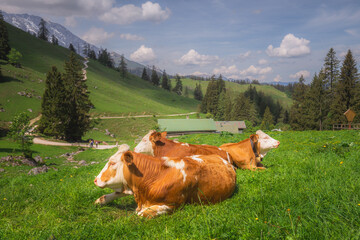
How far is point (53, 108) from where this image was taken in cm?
4478

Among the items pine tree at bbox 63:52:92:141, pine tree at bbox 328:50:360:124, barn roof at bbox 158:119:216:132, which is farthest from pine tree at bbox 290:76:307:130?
pine tree at bbox 63:52:92:141

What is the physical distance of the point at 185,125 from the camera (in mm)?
65875

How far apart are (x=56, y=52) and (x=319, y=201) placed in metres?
153

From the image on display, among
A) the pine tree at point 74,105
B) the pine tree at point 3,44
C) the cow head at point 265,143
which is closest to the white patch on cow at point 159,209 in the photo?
the cow head at point 265,143

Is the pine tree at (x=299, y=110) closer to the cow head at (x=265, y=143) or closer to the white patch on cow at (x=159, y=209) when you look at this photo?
the cow head at (x=265, y=143)

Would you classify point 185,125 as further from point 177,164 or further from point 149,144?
point 177,164

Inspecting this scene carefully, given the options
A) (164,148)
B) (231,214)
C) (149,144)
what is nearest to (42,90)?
(149,144)

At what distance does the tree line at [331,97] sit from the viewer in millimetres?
51156

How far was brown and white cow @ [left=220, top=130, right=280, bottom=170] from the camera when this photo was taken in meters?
8.41

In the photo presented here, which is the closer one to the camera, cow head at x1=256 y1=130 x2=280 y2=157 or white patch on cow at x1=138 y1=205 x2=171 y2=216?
white patch on cow at x1=138 y1=205 x2=171 y2=216

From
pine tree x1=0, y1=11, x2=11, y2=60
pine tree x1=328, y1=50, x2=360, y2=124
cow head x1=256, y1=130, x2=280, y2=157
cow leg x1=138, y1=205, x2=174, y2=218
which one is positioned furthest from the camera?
pine tree x1=0, y1=11, x2=11, y2=60

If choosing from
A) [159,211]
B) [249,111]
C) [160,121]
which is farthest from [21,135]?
[249,111]

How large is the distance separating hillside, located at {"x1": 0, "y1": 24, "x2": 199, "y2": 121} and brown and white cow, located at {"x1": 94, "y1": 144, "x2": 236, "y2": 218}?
5760 cm

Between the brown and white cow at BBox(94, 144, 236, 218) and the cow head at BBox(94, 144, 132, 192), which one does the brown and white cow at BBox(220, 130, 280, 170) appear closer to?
Result: the brown and white cow at BBox(94, 144, 236, 218)
